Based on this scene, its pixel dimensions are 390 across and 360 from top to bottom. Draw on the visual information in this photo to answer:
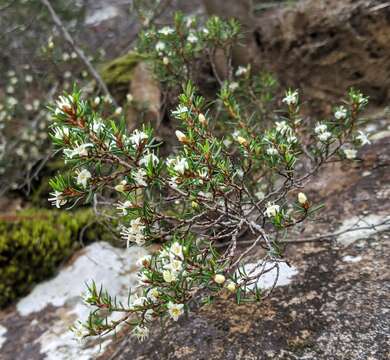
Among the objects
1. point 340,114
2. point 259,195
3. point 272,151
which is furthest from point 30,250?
point 340,114

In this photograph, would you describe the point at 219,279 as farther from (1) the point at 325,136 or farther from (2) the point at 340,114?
(2) the point at 340,114

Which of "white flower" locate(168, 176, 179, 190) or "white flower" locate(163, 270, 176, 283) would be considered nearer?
"white flower" locate(163, 270, 176, 283)

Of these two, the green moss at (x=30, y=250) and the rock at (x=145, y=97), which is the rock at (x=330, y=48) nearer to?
the rock at (x=145, y=97)

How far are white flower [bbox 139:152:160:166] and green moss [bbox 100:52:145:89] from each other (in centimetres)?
382

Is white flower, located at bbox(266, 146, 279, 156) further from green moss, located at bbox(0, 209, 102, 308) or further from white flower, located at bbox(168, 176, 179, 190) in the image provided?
green moss, located at bbox(0, 209, 102, 308)

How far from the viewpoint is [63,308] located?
3037 millimetres

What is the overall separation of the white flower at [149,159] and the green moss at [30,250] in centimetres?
182

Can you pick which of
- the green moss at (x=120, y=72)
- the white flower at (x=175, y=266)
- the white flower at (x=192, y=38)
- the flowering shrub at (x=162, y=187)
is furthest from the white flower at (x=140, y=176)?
the green moss at (x=120, y=72)

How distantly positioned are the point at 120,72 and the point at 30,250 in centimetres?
294

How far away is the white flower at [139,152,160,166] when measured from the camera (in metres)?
1.66

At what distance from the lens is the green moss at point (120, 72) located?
5328 millimetres

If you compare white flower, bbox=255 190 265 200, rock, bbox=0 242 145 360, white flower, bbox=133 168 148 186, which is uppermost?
white flower, bbox=133 168 148 186

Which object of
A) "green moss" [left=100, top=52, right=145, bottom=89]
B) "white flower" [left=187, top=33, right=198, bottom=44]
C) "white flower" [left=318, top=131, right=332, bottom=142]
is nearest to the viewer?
"white flower" [left=318, top=131, right=332, bottom=142]

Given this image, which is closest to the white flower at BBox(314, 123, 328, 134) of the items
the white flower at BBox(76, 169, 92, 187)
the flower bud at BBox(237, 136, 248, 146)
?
the flower bud at BBox(237, 136, 248, 146)
